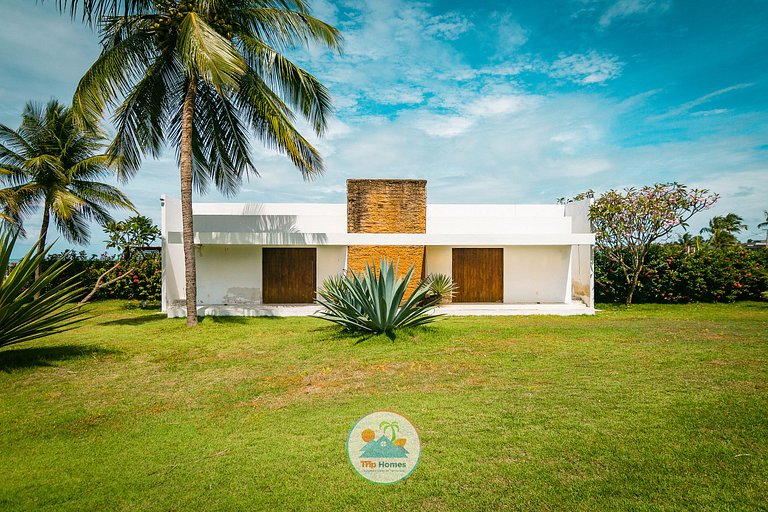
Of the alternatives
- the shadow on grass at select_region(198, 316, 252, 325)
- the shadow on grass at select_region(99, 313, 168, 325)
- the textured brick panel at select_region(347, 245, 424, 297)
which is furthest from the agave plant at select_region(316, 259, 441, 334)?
the shadow on grass at select_region(99, 313, 168, 325)

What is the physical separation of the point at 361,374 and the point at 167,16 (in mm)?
9069

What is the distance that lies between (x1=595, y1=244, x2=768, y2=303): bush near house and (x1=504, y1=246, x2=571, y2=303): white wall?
6.50ft

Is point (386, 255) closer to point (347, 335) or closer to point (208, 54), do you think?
point (347, 335)

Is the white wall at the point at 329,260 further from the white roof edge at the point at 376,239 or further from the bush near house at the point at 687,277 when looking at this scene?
the bush near house at the point at 687,277

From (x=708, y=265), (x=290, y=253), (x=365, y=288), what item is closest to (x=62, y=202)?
(x=290, y=253)

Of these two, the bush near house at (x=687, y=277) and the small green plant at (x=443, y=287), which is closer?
the small green plant at (x=443, y=287)

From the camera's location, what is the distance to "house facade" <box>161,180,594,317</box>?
42.2 feet

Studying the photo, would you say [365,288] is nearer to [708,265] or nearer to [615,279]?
[615,279]

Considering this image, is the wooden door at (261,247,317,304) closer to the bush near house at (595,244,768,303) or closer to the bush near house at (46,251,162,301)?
the bush near house at (46,251,162,301)

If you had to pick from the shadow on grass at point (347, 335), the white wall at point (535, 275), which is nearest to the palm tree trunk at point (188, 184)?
the shadow on grass at point (347, 335)

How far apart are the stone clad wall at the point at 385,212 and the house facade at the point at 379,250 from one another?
0.03 metres

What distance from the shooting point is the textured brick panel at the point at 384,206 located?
13203 millimetres

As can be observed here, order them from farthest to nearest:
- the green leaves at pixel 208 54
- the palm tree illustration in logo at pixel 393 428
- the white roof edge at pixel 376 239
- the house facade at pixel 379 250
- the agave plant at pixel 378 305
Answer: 1. the house facade at pixel 379 250
2. the white roof edge at pixel 376 239
3. the green leaves at pixel 208 54
4. the agave plant at pixel 378 305
5. the palm tree illustration in logo at pixel 393 428

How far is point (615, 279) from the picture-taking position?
1538 centimetres
